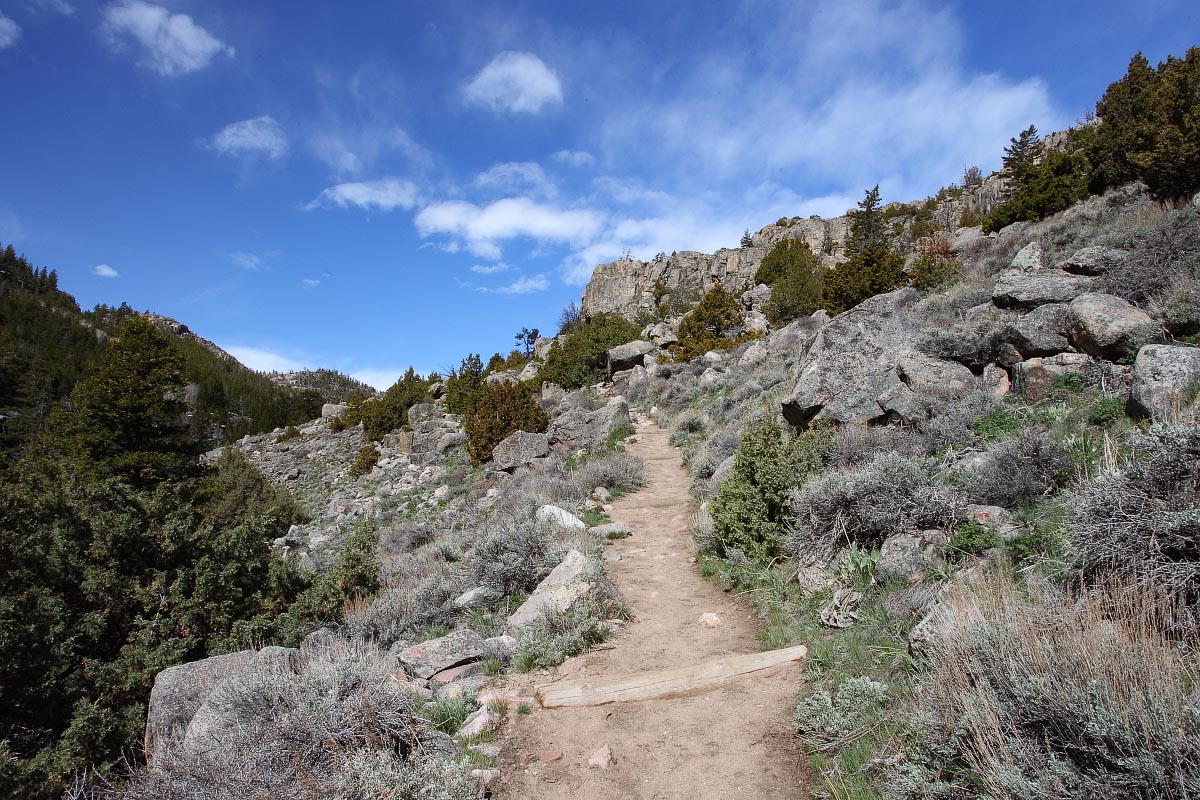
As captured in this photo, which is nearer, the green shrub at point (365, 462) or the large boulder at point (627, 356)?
the green shrub at point (365, 462)

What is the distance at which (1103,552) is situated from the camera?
3.29 meters

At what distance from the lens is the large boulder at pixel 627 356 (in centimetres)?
3089

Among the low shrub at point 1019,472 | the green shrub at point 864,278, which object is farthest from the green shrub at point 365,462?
the low shrub at point 1019,472

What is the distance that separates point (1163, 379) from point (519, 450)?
48.8 ft

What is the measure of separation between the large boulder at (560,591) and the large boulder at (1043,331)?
7.38 meters

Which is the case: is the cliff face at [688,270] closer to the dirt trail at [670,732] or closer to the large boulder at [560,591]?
the large boulder at [560,591]

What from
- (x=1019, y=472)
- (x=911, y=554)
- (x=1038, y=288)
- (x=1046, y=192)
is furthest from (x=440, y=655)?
(x=1046, y=192)

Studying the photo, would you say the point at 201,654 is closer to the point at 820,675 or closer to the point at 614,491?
the point at 820,675

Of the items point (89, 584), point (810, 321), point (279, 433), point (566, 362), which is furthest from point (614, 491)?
point (279, 433)

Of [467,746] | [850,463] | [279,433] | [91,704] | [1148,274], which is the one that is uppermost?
[279,433]

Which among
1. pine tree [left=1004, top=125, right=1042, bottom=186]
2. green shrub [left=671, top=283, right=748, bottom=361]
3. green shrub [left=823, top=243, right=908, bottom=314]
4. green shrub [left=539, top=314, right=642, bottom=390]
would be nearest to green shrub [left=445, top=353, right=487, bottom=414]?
green shrub [left=539, top=314, right=642, bottom=390]

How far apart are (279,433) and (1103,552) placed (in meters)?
64.6

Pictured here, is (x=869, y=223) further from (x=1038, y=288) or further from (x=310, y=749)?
(x=310, y=749)

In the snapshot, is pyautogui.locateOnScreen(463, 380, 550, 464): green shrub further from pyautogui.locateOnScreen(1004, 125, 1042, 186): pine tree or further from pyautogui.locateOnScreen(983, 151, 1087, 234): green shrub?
pyautogui.locateOnScreen(1004, 125, 1042, 186): pine tree
